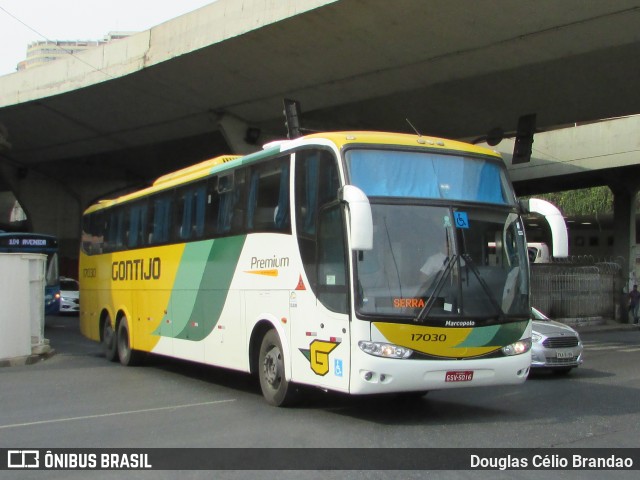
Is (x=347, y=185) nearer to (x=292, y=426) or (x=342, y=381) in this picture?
(x=342, y=381)

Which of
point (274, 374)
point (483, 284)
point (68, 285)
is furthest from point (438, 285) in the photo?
point (68, 285)

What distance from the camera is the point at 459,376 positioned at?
8898mm

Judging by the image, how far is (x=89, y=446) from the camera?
8.04m

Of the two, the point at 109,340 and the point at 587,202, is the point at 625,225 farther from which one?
the point at 109,340

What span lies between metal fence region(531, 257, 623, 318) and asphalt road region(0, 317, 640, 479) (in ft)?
59.7

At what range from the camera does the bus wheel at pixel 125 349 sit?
640 inches

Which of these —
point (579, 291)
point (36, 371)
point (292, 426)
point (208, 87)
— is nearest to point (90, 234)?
point (36, 371)

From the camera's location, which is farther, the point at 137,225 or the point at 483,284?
the point at 137,225

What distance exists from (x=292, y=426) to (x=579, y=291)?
27.6m

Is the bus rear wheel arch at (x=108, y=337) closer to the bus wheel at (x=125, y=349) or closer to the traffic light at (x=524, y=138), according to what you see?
the bus wheel at (x=125, y=349)

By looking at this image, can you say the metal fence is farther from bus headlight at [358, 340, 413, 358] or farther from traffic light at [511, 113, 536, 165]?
bus headlight at [358, 340, 413, 358]

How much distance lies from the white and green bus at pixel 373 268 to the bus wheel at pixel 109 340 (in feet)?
20.0

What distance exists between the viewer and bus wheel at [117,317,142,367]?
1627 cm

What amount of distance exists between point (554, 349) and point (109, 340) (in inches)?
384
